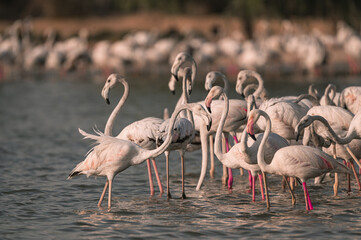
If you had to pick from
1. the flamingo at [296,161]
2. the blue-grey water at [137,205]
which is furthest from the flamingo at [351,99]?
the flamingo at [296,161]

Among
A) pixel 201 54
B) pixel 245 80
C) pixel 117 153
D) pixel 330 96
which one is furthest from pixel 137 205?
pixel 201 54

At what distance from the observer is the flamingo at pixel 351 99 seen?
32.8ft

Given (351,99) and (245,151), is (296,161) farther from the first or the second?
(351,99)

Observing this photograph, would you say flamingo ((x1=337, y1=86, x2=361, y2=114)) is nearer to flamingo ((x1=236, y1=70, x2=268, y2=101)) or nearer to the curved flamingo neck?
flamingo ((x1=236, y1=70, x2=268, y2=101))

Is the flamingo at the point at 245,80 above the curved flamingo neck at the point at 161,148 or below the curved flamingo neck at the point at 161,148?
above

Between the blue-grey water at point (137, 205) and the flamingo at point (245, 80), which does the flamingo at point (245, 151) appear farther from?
the flamingo at point (245, 80)

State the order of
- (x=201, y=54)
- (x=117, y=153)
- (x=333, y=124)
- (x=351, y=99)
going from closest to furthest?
1. (x=117, y=153)
2. (x=333, y=124)
3. (x=351, y=99)
4. (x=201, y=54)

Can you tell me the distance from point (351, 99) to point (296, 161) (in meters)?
3.02

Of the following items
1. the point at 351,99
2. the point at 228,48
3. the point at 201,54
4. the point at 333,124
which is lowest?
the point at 333,124

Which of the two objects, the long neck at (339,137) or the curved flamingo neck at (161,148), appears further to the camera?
the long neck at (339,137)

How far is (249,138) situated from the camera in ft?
27.6

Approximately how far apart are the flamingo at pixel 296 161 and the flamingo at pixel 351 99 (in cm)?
259

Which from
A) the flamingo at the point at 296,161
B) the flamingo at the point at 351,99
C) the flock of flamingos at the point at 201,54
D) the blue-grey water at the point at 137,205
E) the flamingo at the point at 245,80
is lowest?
the blue-grey water at the point at 137,205

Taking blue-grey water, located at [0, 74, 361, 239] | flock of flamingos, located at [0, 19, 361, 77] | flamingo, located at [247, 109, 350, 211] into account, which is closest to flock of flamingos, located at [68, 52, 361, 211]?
flamingo, located at [247, 109, 350, 211]
